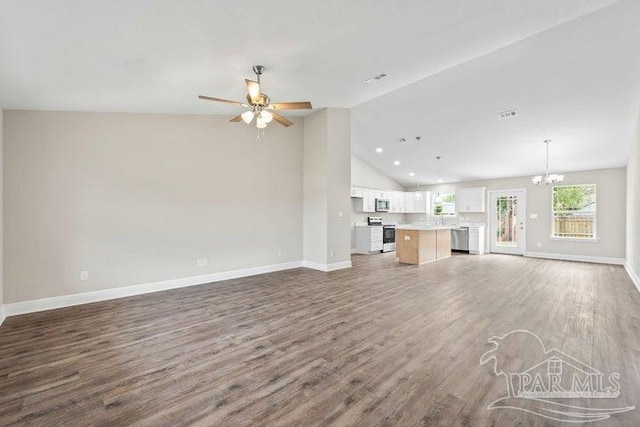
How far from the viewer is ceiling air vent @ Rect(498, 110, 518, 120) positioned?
542 cm

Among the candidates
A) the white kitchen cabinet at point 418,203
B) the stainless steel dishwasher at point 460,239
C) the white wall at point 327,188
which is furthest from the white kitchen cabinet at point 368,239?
the stainless steel dishwasher at point 460,239

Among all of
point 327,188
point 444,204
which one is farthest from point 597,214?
point 327,188

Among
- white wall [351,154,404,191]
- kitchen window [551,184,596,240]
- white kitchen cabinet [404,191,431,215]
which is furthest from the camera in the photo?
white kitchen cabinet [404,191,431,215]

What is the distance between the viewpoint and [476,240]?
355 inches

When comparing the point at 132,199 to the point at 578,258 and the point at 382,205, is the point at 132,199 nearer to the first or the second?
the point at 382,205

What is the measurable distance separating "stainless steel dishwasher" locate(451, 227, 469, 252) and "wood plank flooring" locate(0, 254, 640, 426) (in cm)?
449

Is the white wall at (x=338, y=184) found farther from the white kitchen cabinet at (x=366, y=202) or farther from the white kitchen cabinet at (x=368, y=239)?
the white kitchen cabinet at (x=366, y=202)

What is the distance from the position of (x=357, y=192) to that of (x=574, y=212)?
5825 millimetres

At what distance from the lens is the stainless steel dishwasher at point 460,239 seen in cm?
927

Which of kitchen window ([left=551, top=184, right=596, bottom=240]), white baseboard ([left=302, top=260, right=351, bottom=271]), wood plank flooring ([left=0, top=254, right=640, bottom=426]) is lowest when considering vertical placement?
wood plank flooring ([left=0, top=254, right=640, bottom=426])

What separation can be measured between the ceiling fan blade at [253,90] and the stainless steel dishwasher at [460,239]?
26.6ft

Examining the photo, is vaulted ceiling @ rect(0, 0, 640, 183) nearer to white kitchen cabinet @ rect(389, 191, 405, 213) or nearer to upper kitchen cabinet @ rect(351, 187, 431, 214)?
upper kitchen cabinet @ rect(351, 187, 431, 214)

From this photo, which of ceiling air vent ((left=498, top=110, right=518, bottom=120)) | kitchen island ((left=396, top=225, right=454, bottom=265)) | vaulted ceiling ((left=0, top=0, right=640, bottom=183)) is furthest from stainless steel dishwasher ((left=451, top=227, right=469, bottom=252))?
ceiling air vent ((left=498, top=110, right=518, bottom=120))

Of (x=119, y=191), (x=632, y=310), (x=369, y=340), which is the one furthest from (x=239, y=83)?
(x=632, y=310)
